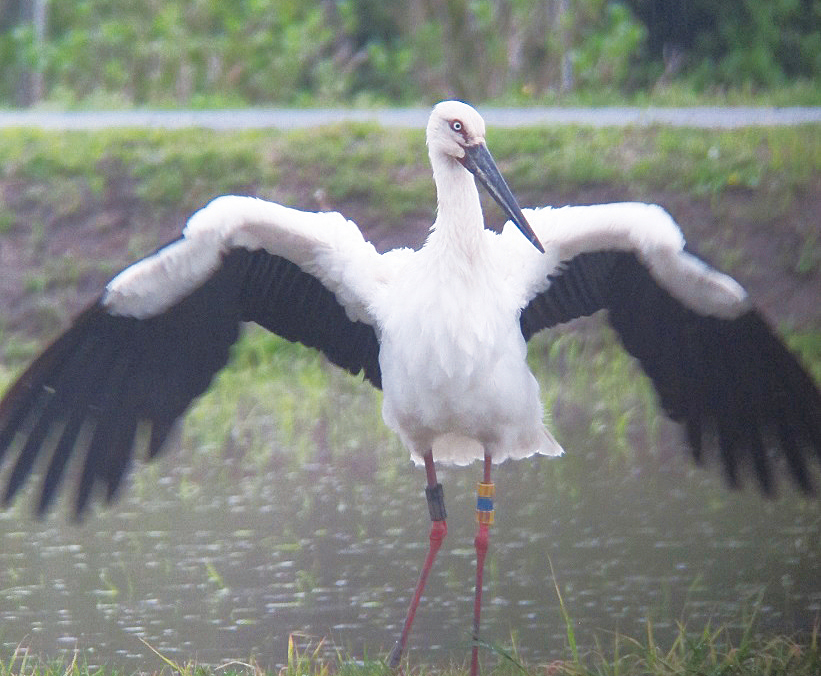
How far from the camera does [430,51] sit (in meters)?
14.2

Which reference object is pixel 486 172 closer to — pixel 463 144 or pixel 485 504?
pixel 463 144

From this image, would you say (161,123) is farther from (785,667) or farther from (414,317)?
(785,667)

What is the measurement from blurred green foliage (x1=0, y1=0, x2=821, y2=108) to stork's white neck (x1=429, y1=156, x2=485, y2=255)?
8541mm

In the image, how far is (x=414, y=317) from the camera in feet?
14.8

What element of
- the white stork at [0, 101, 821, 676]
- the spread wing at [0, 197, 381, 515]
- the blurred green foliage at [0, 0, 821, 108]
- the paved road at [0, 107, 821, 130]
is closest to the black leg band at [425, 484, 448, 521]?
the white stork at [0, 101, 821, 676]

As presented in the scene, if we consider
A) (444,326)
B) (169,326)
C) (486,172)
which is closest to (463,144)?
(486,172)

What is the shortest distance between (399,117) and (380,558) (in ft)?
18.8

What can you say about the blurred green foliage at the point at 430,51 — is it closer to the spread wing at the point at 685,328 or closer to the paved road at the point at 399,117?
the paved road at the point at 399,117

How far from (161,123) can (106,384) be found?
237 inches

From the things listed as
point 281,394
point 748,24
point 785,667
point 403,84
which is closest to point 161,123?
point 281,394

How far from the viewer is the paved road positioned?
976cm

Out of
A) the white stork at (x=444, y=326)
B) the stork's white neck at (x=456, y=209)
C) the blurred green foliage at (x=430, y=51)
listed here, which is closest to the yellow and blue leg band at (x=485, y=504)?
the white stork at (x=444, y=326)

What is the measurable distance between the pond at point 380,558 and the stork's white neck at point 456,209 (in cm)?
108

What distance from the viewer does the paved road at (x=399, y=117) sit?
9758mm
